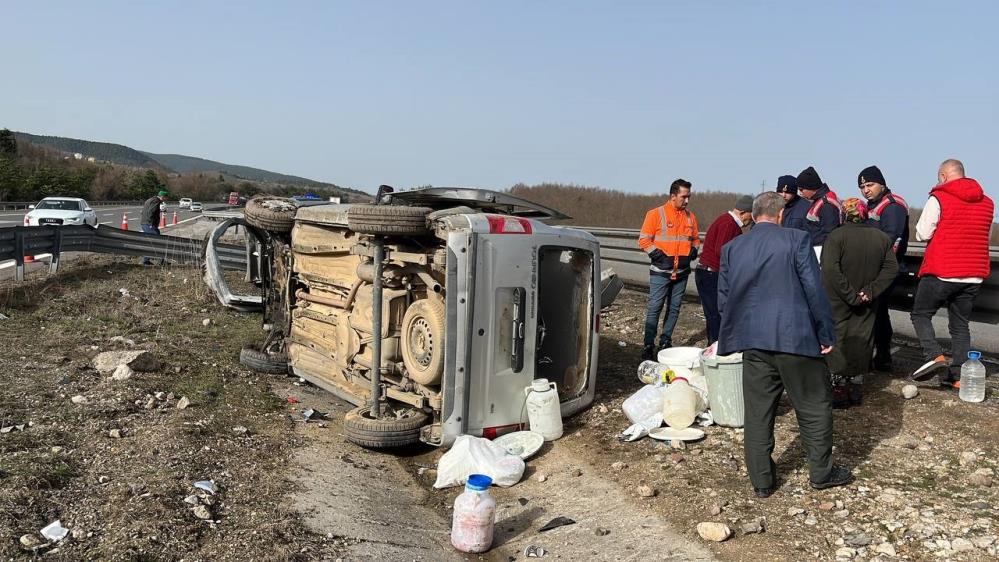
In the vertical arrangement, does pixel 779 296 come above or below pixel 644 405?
above

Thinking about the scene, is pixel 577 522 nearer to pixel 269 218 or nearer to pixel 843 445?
pixel 843 445

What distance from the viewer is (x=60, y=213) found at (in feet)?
73.9

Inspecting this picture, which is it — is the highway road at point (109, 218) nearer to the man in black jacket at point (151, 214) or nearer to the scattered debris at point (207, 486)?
the man in black jacket at point (151, 214)

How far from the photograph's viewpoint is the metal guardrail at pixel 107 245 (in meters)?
11.1

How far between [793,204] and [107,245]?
11.5 m

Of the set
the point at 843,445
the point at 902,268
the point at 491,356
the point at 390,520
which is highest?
the point at 902,268

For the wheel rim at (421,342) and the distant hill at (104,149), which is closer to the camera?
the wheel rim at (421,342)

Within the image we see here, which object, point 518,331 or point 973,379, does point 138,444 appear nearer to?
point 518,331

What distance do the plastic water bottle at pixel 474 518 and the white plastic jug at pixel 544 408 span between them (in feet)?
4.96

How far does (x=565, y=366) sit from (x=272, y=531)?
2914mm

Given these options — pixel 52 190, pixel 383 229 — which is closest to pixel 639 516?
pixel 383 229

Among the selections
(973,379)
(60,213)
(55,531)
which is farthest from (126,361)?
(60,213)

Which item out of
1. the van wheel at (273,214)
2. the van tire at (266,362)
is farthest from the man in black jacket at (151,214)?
the van tire at (266,362)

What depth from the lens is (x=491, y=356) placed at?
5.18 meters
